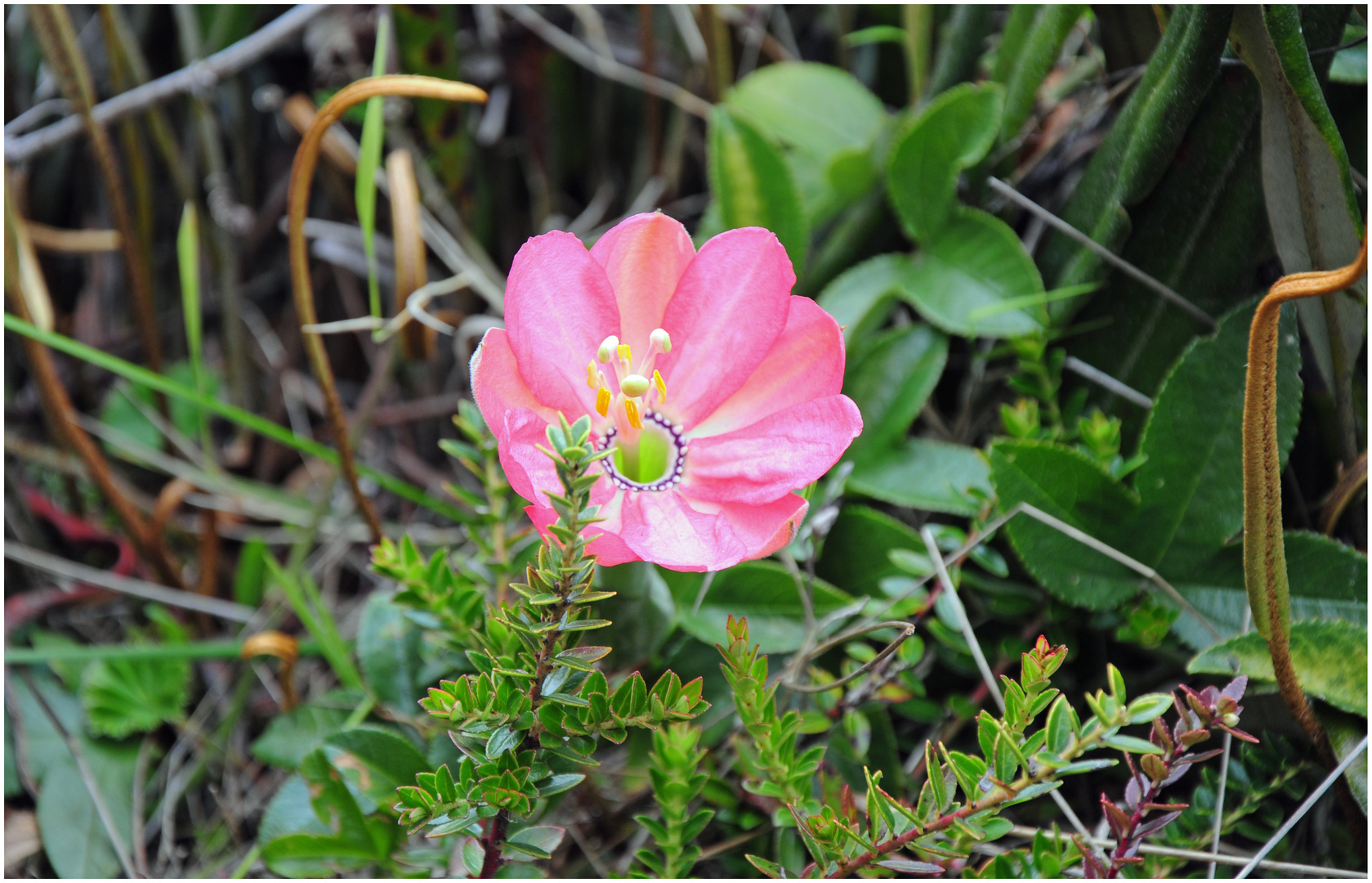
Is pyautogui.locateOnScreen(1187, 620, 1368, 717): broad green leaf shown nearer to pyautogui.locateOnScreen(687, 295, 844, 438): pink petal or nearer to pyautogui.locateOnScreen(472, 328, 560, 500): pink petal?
pyautogui.locateOnScreen(687, 295, 844, 438): pink petal

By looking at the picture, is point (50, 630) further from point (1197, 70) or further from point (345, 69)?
point (1197, 70)

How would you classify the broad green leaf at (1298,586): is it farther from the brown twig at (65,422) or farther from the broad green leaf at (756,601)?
the brown twig at (65,422)

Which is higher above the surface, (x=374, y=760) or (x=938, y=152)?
(x=938, y=152)

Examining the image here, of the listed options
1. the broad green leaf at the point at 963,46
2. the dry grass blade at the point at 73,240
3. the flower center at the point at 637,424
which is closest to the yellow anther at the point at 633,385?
the flower center at the point at 637,424

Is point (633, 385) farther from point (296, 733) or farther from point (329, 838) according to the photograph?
point (296, 733)

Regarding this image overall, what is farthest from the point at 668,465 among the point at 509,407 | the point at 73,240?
the point at 73,240

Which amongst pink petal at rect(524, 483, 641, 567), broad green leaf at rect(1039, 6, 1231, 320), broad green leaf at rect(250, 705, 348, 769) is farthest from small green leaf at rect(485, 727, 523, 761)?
broad green leaf at rect(1039, 6, 1231, 320)
